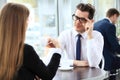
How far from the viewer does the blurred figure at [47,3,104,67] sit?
2.85 m

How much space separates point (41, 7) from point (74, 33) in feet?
4.76

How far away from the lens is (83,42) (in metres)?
2.97

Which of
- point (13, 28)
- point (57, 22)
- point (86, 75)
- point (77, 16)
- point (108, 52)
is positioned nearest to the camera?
point (13, 28)

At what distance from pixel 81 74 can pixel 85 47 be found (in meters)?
0.59

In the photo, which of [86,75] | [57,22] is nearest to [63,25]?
[57,22]

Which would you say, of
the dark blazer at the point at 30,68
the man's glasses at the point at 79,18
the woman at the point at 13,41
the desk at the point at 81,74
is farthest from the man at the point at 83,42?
the woman at the point at 13,41

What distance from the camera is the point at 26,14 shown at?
1810 mm

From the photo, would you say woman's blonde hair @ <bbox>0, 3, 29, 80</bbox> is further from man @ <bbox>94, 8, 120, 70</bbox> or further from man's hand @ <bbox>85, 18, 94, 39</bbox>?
man @ <bbox>94, 8, 120, 70</bbox>

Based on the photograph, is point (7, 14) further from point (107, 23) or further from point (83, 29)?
point (107, 23)

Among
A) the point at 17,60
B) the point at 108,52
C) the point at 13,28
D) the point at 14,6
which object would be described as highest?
the point at 14,6

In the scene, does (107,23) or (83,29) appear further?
(107,23)

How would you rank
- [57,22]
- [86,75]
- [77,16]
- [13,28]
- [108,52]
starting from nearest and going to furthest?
[13,28] → [86,75] → [77,16] → [108,52] → [57,22]

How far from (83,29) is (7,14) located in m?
1.34

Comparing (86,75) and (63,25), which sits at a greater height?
(63,25)
